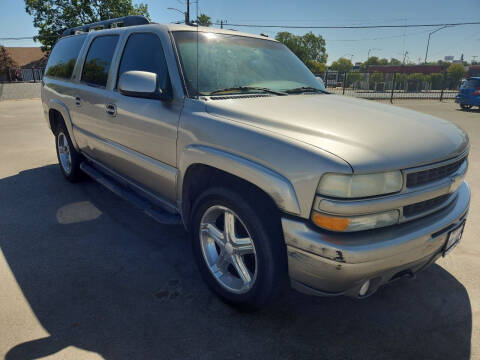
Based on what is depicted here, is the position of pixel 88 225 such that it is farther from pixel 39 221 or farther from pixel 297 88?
pixel 297 88

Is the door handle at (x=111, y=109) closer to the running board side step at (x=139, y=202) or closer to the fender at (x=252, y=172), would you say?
the running board side step at (x=139, y=202)

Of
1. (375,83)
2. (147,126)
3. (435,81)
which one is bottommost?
(147,126)

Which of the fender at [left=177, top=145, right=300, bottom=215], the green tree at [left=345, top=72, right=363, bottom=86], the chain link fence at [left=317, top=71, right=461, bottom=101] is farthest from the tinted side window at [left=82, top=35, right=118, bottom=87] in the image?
the green tree at [left=345, top=72, right=363, bottom=86]

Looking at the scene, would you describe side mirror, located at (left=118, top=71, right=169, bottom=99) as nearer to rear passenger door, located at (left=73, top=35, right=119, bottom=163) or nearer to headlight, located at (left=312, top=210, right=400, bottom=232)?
rear passenger door, located at (left=73, top=35, right=119, bottom=163)

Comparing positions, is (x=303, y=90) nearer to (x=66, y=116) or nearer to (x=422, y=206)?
(x=422, y=206)

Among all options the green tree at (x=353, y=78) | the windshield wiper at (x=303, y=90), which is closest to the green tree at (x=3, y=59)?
the green tree at (x=353, y=78)

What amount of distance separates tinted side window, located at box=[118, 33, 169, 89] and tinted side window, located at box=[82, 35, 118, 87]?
318 millimetres

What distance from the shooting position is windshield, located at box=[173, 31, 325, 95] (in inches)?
105

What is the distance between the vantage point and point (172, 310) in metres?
2.42

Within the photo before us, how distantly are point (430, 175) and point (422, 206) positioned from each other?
0.18m

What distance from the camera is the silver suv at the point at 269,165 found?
178cm

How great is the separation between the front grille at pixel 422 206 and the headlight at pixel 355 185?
0.23 meters

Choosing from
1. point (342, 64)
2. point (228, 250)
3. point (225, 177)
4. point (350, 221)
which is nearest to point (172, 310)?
point (228, 250)

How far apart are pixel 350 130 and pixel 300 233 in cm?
66
